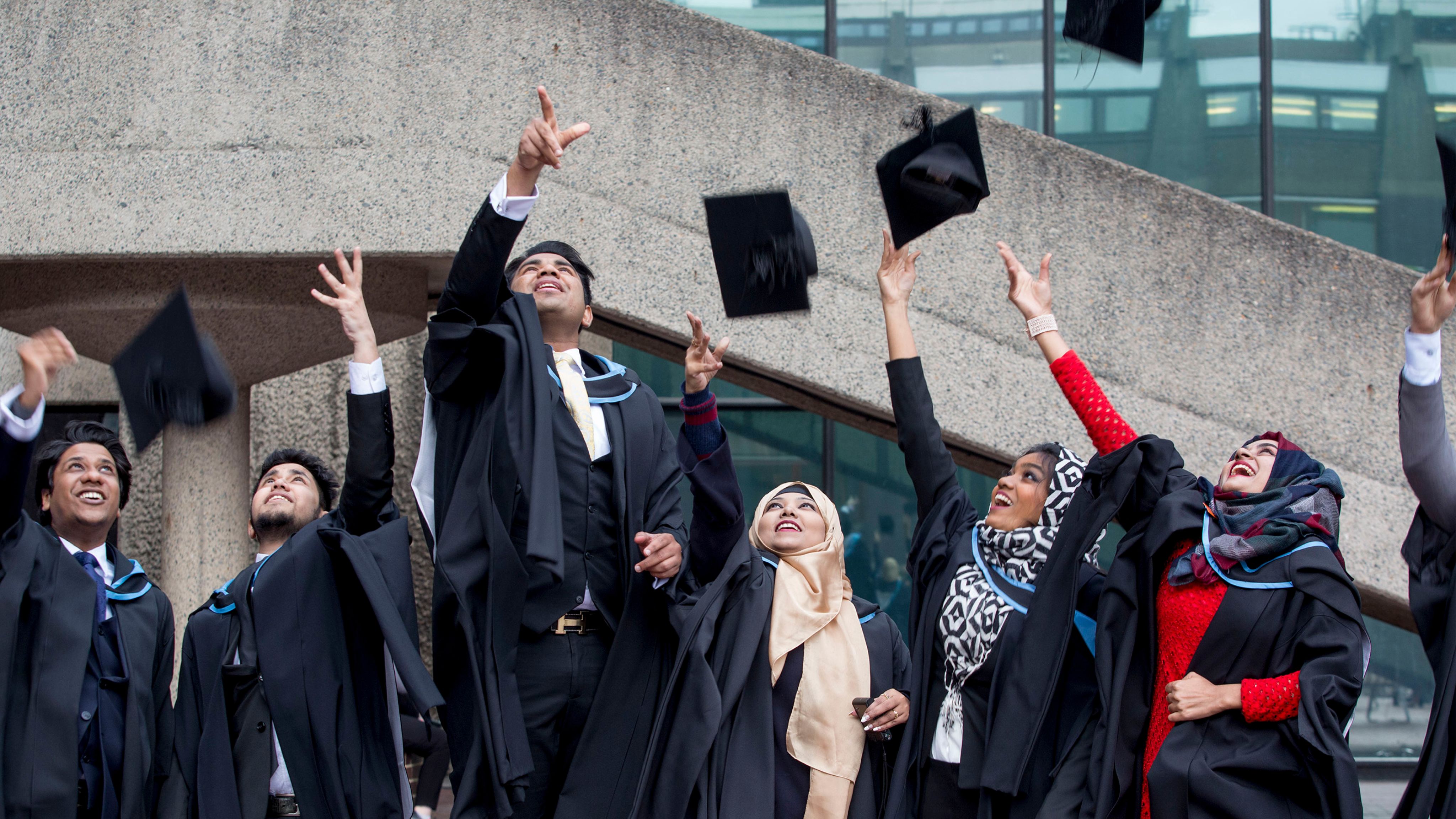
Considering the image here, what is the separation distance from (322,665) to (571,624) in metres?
0.80

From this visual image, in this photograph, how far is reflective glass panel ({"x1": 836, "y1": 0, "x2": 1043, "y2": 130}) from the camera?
911cm

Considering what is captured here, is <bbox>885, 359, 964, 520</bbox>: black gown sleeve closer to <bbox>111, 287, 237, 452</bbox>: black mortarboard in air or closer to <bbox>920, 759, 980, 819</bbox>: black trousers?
<bbox>920, 759, 980, 819</bbox>: black trousers

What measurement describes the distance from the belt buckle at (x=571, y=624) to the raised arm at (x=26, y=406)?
139 centimetres

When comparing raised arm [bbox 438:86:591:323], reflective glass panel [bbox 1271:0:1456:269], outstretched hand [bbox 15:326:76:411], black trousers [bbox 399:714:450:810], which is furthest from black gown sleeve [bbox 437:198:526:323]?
reflective glass panel [bbox 1271:0:1456:269]

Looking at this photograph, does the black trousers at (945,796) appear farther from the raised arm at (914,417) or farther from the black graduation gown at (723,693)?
the raised arm at (914,417)

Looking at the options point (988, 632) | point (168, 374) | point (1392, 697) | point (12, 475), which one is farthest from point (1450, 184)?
point (1392, 697)

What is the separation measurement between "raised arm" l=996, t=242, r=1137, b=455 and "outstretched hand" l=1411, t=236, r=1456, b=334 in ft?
2.59

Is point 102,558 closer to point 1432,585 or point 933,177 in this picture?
point 933,177

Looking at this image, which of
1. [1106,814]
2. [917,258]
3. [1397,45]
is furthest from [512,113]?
[1397,45]

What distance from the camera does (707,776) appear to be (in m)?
3.79

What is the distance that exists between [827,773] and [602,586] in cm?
101

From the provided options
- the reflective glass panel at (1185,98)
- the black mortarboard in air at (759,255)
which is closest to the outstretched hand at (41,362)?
the black mortarboard in air at (759,255)

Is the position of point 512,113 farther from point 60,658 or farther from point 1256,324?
point 1256,324

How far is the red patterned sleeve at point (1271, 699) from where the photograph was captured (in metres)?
3.30
